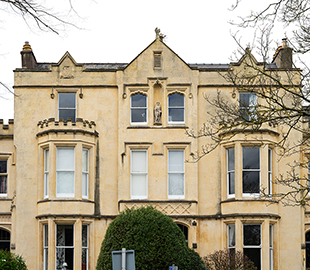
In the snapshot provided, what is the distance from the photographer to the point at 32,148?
92.1 ft

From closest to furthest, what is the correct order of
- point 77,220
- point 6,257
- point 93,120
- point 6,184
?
1. point 6,257
2. point 77,220
3. point 93,120
4. point 6,184

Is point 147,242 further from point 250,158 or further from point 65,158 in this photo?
point 250,158

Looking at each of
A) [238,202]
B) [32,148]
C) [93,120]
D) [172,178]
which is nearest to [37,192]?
[32,148]

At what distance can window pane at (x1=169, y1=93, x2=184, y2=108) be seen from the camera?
28.4 metres

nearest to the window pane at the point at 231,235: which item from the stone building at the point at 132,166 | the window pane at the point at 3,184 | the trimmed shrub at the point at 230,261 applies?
the stone building at the point at 132,166

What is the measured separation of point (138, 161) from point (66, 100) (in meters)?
4.60

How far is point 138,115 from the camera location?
28328mm

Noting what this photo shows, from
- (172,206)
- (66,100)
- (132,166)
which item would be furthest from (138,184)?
(66,100)

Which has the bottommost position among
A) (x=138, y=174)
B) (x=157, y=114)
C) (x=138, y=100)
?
(x=138, y=174)

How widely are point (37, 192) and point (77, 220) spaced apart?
2.54 meters

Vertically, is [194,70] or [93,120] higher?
[194,70]

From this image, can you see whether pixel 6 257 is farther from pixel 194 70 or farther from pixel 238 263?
pixel 194 70

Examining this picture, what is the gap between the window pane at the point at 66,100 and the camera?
2864 centimetres

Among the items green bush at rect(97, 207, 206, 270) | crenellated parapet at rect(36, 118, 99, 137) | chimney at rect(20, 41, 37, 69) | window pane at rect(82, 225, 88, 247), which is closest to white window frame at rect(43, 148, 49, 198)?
crenellated parapet at rect(36, 118, 99, 137)
